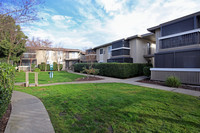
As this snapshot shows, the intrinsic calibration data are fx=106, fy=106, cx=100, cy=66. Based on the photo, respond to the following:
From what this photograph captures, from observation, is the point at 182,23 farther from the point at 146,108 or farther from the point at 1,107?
the point at 1,107

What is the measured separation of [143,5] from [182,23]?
4.49m

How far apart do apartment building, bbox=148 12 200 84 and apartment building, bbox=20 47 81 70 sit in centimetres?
2425

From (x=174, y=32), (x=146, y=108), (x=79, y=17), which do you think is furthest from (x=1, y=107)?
(x=79, y=17)

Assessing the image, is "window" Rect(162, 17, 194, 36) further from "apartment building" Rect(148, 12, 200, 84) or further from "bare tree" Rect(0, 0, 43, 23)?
"bare tree" Rect(0, 0, 43, 23)

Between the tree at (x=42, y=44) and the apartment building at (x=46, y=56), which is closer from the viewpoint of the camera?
the tree at (x=42, y=44)

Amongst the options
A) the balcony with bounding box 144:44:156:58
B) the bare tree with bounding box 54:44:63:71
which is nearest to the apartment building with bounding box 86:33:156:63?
the balcony with bounding box 144:44:156:58

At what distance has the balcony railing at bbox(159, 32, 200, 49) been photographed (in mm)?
9781

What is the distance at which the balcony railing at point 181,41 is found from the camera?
978 centimetres

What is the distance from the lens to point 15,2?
432 centimetres

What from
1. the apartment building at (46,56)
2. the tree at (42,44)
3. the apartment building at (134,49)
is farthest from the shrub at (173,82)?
the tree at (42,44)

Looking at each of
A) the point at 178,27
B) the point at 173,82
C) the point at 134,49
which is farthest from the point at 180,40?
the point at 134,49

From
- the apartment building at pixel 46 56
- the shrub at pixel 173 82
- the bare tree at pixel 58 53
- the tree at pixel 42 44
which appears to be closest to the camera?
the shrub at pixel 173 82

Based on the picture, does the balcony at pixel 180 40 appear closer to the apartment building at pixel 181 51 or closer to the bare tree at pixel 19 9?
the apartment building at pixel 181 51

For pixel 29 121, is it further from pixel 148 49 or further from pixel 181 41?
pixel 148 49
